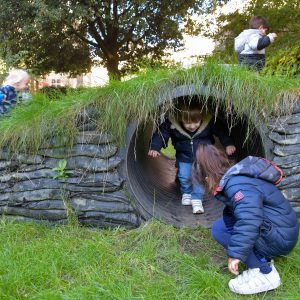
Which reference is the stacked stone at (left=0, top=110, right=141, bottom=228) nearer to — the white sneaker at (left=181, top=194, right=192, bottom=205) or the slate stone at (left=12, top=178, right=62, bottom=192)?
the slate stone at (left=12, top=178, right=62, bottom=192)

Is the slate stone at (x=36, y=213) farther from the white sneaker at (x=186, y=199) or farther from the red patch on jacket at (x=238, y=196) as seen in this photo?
the red patch on jacket at (x=238, y=196)

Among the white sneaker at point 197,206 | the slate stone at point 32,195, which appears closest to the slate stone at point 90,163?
the slate stone at point 32,195

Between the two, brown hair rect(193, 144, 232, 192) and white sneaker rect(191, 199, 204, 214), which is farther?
white sneaker rect(191, 199, 204, 214)

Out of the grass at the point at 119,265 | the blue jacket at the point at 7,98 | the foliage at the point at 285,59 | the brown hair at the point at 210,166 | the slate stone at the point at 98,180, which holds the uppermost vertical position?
the foliage at the point at 285,59

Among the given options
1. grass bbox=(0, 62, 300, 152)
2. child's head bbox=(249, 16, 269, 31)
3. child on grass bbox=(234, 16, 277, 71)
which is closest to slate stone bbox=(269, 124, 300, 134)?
grass bbox=(0, 62, 300, 152)

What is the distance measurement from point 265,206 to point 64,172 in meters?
1.97

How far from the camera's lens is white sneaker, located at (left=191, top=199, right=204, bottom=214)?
4.15 meters

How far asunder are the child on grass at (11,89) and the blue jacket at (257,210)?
319 centimetres

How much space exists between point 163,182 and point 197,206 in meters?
1.16

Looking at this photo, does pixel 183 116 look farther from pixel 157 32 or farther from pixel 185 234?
pixel 157 32

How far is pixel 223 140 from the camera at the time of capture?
15.1ft

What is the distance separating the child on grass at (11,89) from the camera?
486 cm

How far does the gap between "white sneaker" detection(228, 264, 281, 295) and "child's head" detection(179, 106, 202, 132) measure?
2051mm

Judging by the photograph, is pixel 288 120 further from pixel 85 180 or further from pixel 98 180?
pixel 85 180
